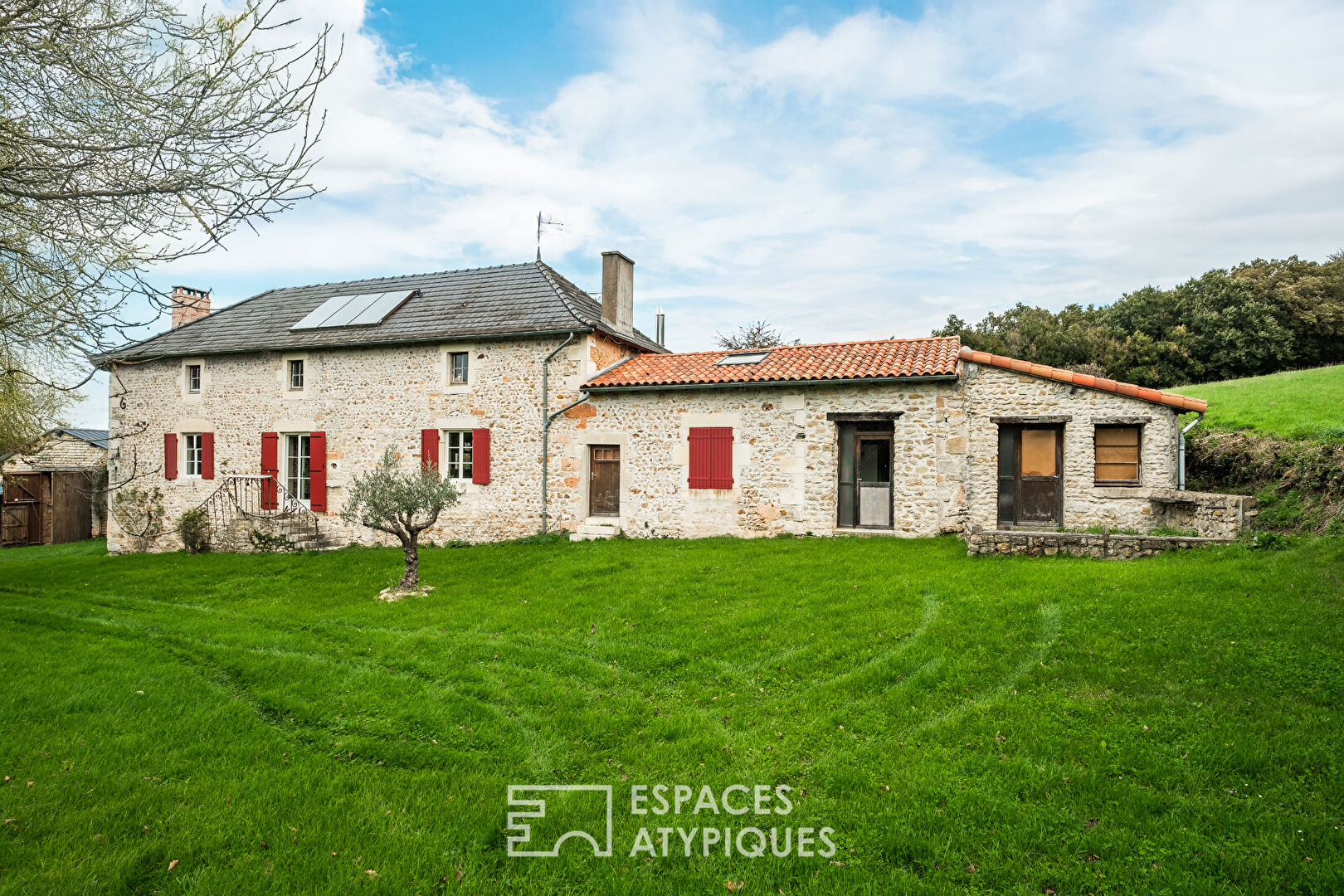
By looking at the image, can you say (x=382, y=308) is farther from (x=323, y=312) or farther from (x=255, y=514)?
(x=255, y=514)

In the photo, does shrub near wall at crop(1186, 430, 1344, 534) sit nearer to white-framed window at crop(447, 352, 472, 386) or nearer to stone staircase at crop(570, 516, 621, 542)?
stone staircase at crop(570, 516, 621, 542)

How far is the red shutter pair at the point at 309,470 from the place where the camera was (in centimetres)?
1675

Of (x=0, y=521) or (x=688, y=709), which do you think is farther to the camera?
(x=0, y=521)

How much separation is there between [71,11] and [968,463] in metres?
12.7

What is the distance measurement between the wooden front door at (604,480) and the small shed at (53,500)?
18.2 m

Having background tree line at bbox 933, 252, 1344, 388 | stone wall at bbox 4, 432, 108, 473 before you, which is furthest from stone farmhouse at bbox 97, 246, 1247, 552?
background tree line at bbox 933, 252, 1344, 388

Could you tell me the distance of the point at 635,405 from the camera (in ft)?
46.8

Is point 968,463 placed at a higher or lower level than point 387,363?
lower

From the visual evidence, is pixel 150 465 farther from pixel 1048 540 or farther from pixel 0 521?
pixel 1048 540

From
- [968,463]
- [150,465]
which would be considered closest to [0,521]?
[150,465]

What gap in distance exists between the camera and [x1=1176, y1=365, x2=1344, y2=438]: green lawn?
12.2 metres

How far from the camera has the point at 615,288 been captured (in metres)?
16.7

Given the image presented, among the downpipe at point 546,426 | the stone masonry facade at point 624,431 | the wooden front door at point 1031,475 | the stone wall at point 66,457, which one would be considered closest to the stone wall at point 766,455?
the stone masonry facade at point 624,431

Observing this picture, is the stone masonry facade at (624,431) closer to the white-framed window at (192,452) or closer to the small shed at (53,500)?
the white-framed window at (192,452)
